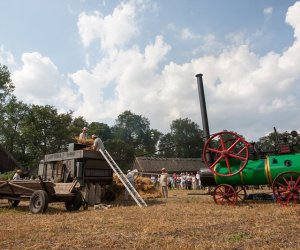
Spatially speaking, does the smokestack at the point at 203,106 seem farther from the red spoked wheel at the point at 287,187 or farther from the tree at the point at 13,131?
the tree at the point at 13,131

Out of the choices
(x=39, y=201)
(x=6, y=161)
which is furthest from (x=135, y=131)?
(x=39, y=201)

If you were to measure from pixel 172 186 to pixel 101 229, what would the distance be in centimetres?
2678

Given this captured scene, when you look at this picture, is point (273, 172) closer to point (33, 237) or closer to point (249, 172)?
point (249, 172)

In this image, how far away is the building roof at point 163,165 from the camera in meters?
46.5

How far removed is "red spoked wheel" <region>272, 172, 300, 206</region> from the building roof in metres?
35.7

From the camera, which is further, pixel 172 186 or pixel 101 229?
pixel 172 186

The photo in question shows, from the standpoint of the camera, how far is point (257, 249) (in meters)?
4.67

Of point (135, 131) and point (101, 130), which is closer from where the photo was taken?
point (101, 130)

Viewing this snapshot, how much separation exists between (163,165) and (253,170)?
3811 cm

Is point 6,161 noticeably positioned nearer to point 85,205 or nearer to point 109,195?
point 109,195

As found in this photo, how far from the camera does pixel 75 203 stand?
10.8 meters

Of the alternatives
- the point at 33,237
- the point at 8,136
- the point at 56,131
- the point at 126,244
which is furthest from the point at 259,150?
the point at 8,136

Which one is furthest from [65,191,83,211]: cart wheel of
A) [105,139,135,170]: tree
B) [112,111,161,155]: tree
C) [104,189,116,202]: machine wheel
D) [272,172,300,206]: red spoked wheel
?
[112,111,161,155]: tree

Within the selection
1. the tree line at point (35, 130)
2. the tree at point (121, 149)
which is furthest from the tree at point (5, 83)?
the tree at point (121, 149)
